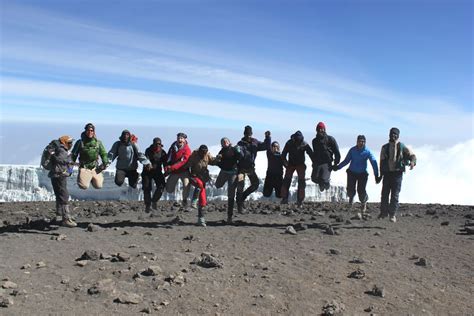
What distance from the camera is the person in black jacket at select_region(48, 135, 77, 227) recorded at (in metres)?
10.3

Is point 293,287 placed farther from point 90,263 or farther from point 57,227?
point 57,227

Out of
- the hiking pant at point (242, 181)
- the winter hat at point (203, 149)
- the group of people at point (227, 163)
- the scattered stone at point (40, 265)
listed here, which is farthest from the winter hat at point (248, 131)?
the scattered stone at point (40, 265)

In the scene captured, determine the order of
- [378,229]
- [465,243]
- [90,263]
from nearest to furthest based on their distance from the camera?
[90,263]
[465,243]
[378,229]

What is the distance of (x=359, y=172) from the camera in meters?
12.9

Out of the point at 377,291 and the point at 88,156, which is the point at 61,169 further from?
the point at 377,291

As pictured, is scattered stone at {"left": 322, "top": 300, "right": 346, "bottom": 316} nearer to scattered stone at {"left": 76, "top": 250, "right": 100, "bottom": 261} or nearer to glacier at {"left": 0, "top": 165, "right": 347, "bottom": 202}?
scattered stone at {"left": 76, "top": 250, "right": 100, "bottom": 261}

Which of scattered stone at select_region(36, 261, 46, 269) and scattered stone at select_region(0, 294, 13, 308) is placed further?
scattered stone at select_region(36, 261, 46, 269)

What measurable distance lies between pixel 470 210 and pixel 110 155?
12.6 meters

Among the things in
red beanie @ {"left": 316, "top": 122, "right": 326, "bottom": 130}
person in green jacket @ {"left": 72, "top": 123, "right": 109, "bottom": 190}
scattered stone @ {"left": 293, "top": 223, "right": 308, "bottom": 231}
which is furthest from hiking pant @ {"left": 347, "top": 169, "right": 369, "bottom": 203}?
person in green jacket @ {"left": 72, "top": 123, "right": 109, "bottom": 190}

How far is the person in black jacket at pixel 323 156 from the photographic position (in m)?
13.7

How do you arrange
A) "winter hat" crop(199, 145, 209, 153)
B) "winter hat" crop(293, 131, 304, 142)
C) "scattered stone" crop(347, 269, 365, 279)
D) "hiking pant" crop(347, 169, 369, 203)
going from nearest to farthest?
"scattered stone" crop(347, 269, 365, 279), "winter hat" crop(199, 145, 209, 153), "hiking pant" crop(347, 169, 369, 203), "winter hat" crop(293, 131, 304, 142)

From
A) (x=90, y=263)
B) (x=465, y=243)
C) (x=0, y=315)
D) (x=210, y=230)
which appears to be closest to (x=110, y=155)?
(x=210, y=230)

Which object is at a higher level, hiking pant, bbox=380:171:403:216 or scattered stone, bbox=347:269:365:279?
hiking pant, bbox=380:171:403:216

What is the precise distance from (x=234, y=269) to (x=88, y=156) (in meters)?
5.28
